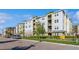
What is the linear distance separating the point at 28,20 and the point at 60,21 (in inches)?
44.1

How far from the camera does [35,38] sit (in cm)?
1000

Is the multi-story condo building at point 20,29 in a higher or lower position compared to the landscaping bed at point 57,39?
higher

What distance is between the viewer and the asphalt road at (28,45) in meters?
9.60

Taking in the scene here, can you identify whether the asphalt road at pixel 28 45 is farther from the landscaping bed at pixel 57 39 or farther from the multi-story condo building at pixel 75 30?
the multi-story condo building at pixel 75 30

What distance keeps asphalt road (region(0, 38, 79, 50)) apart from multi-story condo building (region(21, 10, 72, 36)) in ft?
1.29

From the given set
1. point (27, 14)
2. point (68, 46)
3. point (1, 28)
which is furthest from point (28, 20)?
point (68, 46)

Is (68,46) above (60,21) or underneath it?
underneath

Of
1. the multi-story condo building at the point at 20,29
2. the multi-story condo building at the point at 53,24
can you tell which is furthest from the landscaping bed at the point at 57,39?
the multi-story condo building at the point at 20,29

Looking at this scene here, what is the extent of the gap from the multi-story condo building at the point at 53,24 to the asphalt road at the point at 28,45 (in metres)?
0.39

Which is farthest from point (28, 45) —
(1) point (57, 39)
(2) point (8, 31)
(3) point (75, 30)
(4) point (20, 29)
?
(3) point (75, 30)
